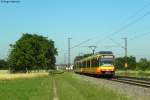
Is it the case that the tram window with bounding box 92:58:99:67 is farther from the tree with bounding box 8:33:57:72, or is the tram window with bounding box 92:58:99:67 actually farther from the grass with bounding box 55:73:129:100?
the tree with bounding box 8:33:57:72

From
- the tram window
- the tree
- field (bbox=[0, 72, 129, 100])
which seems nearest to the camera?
field (bbox=[0, 72, 129, 100])

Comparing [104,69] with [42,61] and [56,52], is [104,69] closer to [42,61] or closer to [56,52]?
[42,61]

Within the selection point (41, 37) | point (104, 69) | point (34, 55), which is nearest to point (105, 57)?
point (104, 69)

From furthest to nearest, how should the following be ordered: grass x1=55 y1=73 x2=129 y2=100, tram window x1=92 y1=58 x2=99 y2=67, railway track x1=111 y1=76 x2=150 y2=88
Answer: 1. tram window x1=92 y1=58 x2=99 y2=67
2. railway track x1=111 y1=76 x2=150 y2=88
3. grass x1=55 y1=73 x2=129 y2=100

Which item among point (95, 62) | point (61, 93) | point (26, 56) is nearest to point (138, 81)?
point (95, 62)

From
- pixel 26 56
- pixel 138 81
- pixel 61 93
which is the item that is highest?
pixel 26 56

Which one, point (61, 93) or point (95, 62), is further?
point (95, 62)

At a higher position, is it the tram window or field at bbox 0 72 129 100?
the tram window

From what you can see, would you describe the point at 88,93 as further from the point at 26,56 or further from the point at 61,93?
the point at 26,56

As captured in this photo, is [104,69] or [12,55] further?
[12,55]

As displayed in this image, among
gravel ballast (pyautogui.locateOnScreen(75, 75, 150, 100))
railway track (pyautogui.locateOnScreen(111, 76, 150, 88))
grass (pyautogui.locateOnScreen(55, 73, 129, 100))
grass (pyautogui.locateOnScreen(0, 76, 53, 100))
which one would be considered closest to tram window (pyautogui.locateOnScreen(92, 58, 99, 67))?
railway track (pyautogui.locateOnScreen(111, 76, 150, 88))

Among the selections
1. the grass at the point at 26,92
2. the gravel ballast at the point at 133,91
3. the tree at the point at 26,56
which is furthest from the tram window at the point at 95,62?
the tree at the point at 26,56

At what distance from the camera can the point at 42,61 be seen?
407 ft

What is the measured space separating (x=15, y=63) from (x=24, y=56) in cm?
366
